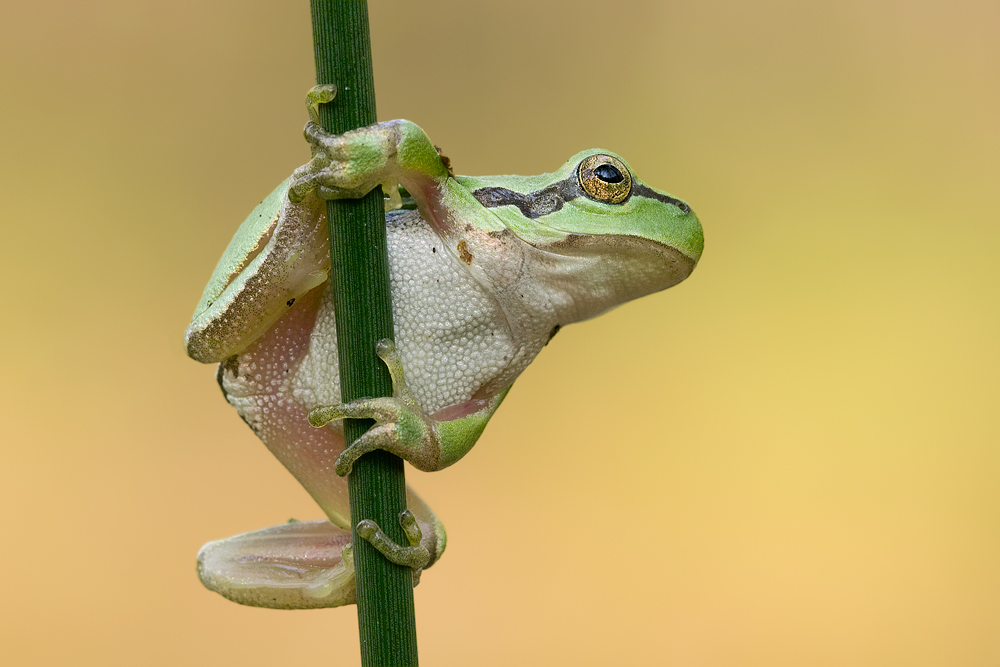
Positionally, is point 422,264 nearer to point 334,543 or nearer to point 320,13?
point 320,13

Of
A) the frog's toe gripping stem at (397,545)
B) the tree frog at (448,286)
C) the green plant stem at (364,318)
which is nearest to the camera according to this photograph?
the green plant stem at (364,318)

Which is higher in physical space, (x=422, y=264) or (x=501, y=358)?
(x=422, y=264)

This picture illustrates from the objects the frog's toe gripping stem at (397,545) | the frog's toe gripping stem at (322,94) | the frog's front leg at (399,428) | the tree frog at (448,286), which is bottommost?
the frog's toe gripping stem at (397,545)

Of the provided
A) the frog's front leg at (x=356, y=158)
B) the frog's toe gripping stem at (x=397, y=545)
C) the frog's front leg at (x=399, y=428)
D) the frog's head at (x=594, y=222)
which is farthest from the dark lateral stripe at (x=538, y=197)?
the frog's toe gripping stem at (x=397, y=545)

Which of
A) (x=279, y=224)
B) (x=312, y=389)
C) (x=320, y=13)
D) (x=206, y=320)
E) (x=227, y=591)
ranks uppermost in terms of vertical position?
(x=320, y=13)

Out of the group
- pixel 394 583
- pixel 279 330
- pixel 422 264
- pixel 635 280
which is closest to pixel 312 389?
pixel 279 330

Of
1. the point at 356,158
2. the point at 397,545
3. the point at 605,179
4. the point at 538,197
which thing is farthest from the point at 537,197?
the point at 397,545

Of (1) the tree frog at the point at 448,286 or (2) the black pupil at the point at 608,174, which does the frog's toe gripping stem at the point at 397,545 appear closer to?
(1) the tree frog at the point at 448,286

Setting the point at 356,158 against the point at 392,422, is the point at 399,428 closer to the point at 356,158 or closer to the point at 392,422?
the point at 392,422

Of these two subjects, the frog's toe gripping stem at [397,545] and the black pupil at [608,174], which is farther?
the black pupil at [608,174]
